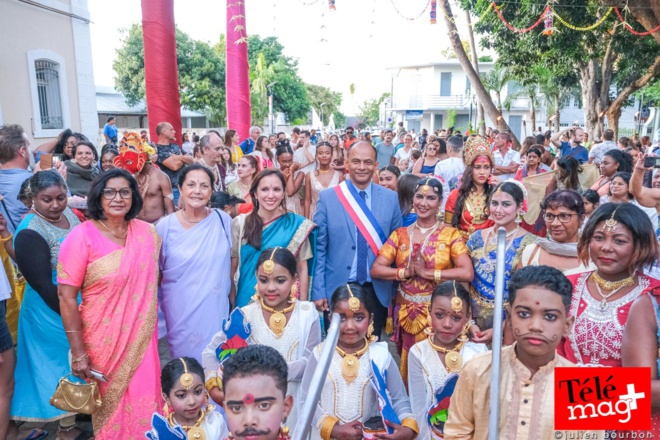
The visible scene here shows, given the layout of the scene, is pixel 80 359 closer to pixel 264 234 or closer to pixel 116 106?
pixel 264 234

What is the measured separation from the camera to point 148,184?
4.39 m

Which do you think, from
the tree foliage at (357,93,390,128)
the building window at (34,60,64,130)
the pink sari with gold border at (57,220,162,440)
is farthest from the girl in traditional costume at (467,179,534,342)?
the tree foliage at (357,93,390,128)

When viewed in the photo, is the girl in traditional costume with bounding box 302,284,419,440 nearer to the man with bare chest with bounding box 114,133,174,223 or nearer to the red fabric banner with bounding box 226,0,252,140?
the man with bare chest with bounding box 114,133,174,223

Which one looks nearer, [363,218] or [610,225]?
[610,225]

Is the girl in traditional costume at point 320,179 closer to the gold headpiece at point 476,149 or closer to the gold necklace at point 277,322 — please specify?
the gold headpiece at point 476,149

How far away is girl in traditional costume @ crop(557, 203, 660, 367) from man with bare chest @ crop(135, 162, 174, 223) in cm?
346

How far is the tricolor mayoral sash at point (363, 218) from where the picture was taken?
3342mm

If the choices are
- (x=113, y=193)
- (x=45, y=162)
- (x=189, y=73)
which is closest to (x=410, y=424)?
(x=113, y=193)

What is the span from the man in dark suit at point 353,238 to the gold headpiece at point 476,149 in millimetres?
950

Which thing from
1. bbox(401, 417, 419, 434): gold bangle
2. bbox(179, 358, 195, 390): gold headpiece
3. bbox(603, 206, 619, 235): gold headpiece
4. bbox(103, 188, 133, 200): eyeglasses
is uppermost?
bbox(103, 188, 133, 200): eyeglasses

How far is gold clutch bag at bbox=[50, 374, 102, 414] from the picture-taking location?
2.64m

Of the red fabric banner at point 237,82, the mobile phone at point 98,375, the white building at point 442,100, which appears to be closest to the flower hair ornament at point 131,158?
the mobile phone at point 98,375

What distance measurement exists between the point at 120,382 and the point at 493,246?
2.31 m

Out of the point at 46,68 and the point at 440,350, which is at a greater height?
the point at 46,68
